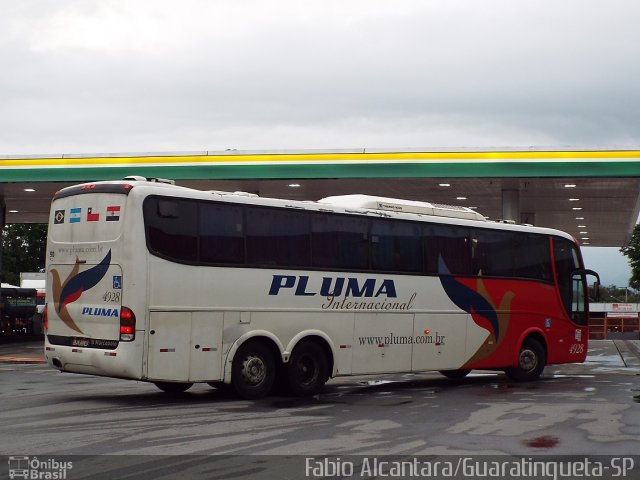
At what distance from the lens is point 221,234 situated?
1370 cm

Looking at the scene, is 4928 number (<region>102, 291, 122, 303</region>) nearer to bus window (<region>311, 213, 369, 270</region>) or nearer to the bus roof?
the bus roof

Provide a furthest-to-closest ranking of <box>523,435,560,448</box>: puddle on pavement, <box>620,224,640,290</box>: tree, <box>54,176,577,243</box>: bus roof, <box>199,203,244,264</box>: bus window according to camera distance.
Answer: <box>620,224,640,290</box>: tree < <box>199,203,244,264</box>: bus window < <box>54,176,577,243</box>: bus roof < <box>523,435,560,448</box>: puddle on pavement

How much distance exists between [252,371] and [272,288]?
1.32 metres

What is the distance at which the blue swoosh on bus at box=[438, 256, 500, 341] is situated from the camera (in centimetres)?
1719

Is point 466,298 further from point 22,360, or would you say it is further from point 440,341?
point 22,360

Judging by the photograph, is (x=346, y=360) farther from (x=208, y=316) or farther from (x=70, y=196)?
(x=70, y=196)

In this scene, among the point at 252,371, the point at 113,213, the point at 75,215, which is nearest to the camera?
the point at 113,213

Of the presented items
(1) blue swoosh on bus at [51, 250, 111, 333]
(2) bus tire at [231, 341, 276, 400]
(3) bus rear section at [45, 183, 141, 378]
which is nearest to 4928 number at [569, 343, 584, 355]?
(2) bus tire at [231, 341, 276, 400]

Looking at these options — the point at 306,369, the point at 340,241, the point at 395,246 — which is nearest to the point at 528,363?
the point at 395,246

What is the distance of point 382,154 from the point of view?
25.0 meters

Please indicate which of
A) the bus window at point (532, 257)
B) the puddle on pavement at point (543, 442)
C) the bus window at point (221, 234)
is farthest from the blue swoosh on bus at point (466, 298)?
the puddle on pavement at point (543, 442)

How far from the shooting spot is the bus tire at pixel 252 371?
45.0ft

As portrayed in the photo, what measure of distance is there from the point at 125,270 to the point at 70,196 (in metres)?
A: 1.90

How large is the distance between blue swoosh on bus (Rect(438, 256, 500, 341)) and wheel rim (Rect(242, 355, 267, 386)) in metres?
4.53
